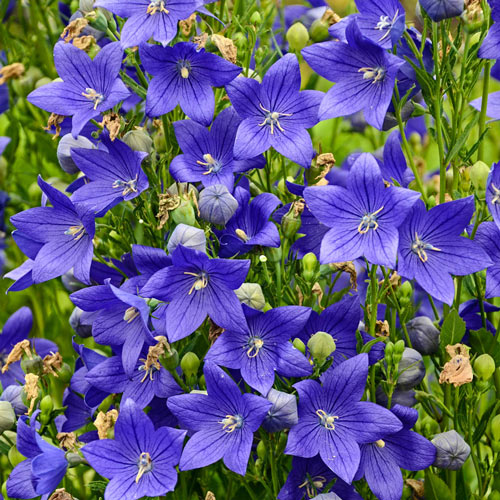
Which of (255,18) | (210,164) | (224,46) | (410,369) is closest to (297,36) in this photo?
(255,18)

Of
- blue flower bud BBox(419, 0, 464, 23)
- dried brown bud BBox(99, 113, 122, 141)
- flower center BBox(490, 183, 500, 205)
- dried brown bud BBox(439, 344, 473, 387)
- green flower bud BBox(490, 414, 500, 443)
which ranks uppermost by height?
blue flower bud BBox(419, 0, 464, 23)

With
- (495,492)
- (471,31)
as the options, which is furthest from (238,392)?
(471,31)

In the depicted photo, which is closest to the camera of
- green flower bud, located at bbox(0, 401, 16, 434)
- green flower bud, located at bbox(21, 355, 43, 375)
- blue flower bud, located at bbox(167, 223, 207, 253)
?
blue flower bud, located at bbox(167, 223, 207, 253)

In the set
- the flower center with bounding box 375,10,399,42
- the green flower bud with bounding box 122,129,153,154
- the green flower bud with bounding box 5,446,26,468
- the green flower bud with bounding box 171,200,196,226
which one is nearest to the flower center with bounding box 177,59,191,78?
the green flower bud with bounding box 122,129,153,154

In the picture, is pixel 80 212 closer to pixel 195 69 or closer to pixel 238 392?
pixel 195 69

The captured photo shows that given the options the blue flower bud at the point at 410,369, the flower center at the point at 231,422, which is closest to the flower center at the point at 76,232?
the flower center at the point at 231,422

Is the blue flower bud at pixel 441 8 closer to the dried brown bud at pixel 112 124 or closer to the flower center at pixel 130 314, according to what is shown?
the dried brown bud at pixel 112 124

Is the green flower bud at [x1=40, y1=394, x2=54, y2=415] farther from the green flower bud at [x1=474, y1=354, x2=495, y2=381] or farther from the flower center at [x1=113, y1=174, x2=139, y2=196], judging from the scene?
the green flower bud at [x1=474, y1=354, x2=495, y2=381]
